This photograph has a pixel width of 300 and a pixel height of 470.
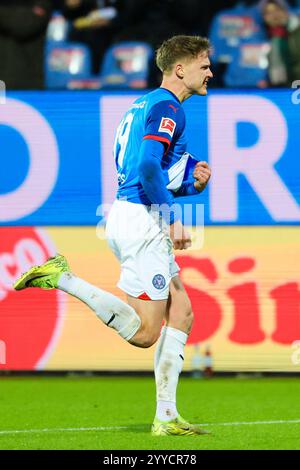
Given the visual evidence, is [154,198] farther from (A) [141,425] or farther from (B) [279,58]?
(B) [279,58]

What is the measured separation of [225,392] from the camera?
8.59 meters

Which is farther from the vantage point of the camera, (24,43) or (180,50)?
(24,43)

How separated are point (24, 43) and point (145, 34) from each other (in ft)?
6.59

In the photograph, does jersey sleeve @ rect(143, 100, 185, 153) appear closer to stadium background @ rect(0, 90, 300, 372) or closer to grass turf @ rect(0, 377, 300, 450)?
grass turf @ rect(0, 377, 300, 450)

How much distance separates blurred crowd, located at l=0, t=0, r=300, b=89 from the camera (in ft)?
35.0

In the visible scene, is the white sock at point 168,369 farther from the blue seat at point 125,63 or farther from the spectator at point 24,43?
the blue seat at point 125,63

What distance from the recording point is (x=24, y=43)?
1068 cm

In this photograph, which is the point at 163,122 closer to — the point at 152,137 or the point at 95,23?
the point at 152,137

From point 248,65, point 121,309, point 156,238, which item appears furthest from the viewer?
point 248,65

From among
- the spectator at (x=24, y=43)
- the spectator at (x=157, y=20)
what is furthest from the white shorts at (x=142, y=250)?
the spectator at (x=157, y=20)

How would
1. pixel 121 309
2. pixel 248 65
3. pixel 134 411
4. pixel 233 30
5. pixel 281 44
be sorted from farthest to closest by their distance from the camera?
pixel 233 30
pixel 248 65
pixel 281 44
pixel 134 411
pixel 121 309

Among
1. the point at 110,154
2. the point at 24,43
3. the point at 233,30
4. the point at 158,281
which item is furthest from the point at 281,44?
the point at 158,281

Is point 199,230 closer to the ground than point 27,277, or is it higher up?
closer to the ground

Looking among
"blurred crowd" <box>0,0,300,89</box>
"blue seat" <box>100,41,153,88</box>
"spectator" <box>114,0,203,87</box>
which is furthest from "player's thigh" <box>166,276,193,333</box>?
"spectator" <box>114,0,203,87</box>
